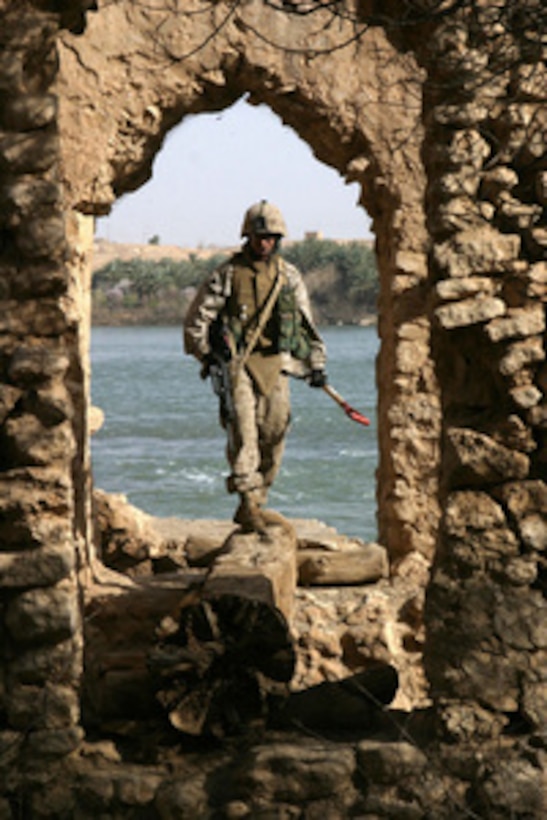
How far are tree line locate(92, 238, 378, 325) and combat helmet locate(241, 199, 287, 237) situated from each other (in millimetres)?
39928

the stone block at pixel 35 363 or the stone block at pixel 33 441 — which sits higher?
the stone block at pixel 35 363

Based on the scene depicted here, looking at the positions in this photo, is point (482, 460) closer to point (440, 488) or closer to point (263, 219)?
point (440, 488)

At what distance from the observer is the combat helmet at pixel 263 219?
26.4 ft

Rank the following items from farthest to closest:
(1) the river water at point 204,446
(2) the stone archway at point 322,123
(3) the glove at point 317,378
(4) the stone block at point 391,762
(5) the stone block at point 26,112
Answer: (1) the river water at point 204,446 < (2) the stone archway at point 322,123 < (3) the glove at point 317,378 < (4) the stone block at point 391,762 < (5) the stone block at point 26,112

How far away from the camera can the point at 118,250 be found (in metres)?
64.4

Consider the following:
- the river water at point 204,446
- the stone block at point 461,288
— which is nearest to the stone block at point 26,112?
the stone block at point 461,288

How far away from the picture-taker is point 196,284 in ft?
172

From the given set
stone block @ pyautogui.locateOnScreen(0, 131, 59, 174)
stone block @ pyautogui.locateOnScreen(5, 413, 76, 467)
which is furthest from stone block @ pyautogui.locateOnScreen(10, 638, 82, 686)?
stone block @ pyautogui.locateOnScreen(0, 131, 59, 174)

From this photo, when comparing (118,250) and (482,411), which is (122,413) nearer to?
(118,250)

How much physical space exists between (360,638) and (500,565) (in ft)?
11.3

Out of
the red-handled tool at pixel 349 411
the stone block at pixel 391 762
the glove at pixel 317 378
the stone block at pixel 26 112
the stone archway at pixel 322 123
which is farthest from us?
the stone archway at pixel 322 123

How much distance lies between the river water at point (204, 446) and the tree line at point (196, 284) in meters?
1.88

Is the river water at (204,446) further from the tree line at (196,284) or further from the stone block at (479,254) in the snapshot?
the stone block at (479,254)

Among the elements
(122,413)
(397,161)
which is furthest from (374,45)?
(122,413)
